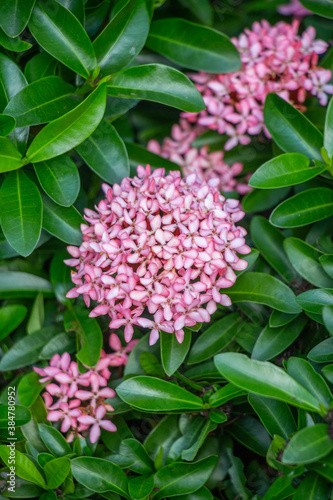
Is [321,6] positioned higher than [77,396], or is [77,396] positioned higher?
[321,6]

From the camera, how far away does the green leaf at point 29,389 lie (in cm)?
150

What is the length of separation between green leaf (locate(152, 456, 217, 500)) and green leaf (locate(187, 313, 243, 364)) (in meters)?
0.28

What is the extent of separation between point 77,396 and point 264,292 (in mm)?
621

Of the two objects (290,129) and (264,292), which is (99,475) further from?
(290,129)

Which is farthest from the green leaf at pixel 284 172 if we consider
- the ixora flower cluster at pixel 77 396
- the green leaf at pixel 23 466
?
the green leaf at pixel 23 466

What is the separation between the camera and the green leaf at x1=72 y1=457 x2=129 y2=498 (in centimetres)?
133

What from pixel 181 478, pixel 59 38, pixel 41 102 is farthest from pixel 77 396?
pixel 59 38

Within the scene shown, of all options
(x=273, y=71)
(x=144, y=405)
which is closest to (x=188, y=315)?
(x=144, y=405)

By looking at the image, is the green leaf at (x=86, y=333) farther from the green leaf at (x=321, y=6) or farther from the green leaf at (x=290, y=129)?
the green leaf at (x=321, y=6)

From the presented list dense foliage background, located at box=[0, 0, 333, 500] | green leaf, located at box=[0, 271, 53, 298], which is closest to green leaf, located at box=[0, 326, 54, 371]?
dense foliage background, located at box=[0, 0, 333, 500]

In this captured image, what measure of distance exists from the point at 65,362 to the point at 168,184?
603 mm

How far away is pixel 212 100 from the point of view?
1848 millimetres

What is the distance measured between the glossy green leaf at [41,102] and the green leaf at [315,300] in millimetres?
853

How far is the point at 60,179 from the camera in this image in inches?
56.9
